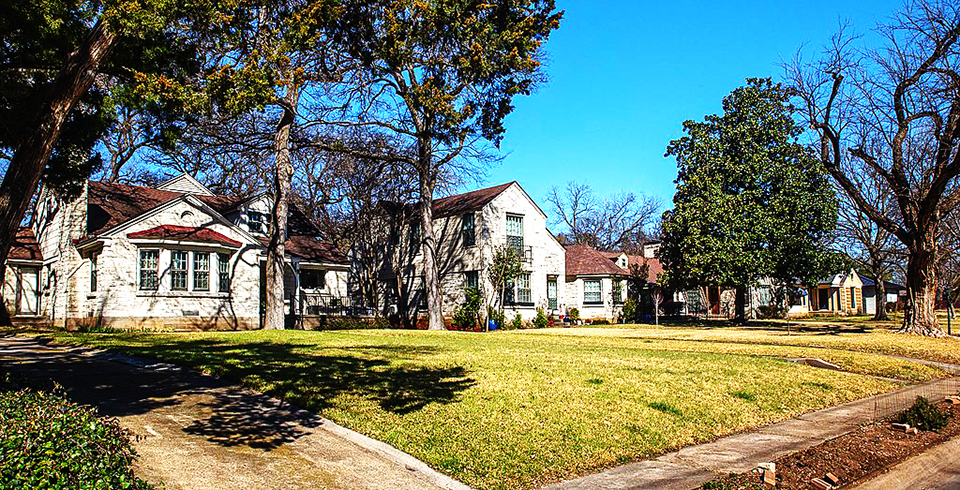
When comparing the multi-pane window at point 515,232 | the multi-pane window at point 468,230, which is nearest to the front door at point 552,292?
the multi-pane window at point 515,232

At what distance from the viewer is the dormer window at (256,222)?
104 ft

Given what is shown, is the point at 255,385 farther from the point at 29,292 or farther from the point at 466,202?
the point at 466,202

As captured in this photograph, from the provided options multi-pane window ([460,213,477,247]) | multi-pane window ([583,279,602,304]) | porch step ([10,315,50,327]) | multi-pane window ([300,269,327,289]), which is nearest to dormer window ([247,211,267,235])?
multi-pane window ([300,269,327,289])

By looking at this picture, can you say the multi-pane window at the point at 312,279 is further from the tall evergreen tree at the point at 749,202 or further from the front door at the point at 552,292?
the tall evergreen tree at the point at 749,202

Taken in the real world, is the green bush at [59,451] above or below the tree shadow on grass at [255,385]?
above

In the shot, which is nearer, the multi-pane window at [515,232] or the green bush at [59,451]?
the green bush at [59,451]

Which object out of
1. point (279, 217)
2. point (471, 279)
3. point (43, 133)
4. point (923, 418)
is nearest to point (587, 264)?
point (471, 279)

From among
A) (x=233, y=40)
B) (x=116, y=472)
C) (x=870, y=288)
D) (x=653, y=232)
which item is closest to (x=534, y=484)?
(x=116, y=472)

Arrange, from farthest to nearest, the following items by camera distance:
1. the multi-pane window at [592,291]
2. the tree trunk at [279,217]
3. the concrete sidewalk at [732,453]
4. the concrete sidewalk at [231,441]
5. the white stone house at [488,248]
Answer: the multi-pane window at [592,291]
the white stone house at [488,248]
the tree trunk at [279,217]
the concrete sidewalk at [732,453]
the concrete sidewalk at [231,441]

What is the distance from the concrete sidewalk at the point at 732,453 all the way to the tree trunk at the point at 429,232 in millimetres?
20879

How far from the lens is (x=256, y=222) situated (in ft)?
104

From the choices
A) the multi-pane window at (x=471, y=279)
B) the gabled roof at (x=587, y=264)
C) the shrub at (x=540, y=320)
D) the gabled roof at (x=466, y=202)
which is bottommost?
the shrub at (x=540, y=320)

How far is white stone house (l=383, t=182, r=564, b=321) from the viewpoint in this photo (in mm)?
34125

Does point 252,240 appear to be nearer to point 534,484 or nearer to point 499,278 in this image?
point 499,278
